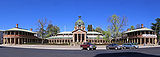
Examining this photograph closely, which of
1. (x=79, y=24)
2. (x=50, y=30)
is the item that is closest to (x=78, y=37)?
(x=79, y=24)

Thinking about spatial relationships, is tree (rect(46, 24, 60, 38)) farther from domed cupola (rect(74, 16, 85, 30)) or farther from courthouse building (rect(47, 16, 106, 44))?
domed cupola (rect(74, 16, 85, 30))

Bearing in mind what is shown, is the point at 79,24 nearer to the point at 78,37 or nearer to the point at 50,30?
the point at 78,37

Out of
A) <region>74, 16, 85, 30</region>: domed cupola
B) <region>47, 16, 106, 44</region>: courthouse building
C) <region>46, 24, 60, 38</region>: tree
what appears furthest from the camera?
<region>74, 16, 85, 30</region>: domed cupola

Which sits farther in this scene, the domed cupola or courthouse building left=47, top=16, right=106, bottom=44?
the domed cupola

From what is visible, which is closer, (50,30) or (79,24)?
(79,24)

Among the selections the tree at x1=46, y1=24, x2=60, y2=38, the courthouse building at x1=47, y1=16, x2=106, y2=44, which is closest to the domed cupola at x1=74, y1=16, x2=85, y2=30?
the courthouse building at x1=47, y1=16, x2=106, y2=44

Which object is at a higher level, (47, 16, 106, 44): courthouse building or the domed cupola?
the domed cupola

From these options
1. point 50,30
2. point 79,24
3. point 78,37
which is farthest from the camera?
point 50,30

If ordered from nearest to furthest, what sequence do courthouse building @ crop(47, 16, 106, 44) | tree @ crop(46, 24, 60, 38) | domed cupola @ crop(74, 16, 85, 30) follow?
tree @ crop(46, 24, 60, 38) → courthouse building @ crop(47, 16, 106, 44) → domed cupola @ crop(74, 16, 85, 30)

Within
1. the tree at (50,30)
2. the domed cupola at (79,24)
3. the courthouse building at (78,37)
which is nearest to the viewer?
the tree at (50,30)

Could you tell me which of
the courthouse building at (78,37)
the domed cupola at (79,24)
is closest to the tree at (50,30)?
the courthouse building at (78,37)

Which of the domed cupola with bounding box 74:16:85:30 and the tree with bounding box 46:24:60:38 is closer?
the tree with bounding box 46:24:60:38

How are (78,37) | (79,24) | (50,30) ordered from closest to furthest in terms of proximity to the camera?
(78,37)
(79,24)
(50,30)

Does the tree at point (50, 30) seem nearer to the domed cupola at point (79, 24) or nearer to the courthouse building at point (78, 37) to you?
the courthouse building at point (78, 37)
